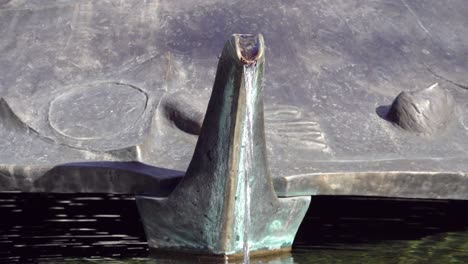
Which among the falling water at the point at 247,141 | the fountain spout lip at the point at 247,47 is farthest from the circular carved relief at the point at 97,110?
the fountain spout lip at the point at 247,47

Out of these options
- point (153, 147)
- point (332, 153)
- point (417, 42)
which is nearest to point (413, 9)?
point (417, 42)

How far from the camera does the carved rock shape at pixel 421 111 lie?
5965mm

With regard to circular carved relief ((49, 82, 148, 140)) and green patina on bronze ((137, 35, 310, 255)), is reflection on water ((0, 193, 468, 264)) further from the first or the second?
circular carved relief ((49, 82, 148, 140))

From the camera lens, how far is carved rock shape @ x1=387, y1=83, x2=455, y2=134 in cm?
596

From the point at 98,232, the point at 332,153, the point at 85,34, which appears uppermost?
the point at 85,34

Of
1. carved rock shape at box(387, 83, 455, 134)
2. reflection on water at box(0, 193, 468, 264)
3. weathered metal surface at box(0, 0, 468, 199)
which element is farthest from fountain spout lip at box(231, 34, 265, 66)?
carved rock shape at box(387, 83, 455, 134)

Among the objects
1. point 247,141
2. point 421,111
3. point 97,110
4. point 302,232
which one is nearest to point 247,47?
point 247,141

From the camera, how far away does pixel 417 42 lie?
6.76 metres

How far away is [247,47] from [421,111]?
4.66 feet

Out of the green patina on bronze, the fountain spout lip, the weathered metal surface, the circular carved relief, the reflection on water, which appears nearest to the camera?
the fountain spout lip

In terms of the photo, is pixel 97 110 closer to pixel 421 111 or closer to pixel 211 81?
pixel 211 81

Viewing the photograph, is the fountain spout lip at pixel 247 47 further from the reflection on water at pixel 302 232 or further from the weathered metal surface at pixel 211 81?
the reflection on water at pixel 302 232

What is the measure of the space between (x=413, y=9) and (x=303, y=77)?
101 centimetres

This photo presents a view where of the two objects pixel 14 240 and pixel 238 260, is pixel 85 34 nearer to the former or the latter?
pixel 14 240
